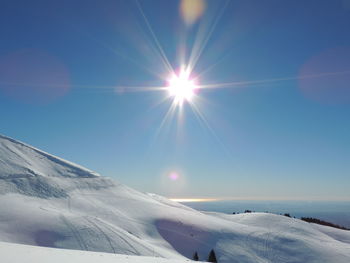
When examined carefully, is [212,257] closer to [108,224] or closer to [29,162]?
[108,224]

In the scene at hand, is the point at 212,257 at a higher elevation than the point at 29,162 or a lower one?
lower

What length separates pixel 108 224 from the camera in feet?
116

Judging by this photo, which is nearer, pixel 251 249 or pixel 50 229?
pixel 50 229

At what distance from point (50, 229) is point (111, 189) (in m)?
28.3

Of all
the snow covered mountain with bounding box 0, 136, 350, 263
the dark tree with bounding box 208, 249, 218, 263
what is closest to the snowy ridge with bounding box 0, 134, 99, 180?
the snow covered mountain with bounding box 0, 136, 350, 263

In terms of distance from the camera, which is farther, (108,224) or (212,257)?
(212,257)

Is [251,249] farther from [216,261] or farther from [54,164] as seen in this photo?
[54,164]

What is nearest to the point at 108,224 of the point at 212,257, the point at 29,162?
the point at 212,257

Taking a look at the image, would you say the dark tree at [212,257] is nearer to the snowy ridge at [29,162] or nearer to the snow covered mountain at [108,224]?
the snow covered mountain at [108,224]

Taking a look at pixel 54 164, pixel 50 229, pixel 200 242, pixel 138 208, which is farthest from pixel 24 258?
pixel 54 164

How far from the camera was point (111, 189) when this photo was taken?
57844 mm

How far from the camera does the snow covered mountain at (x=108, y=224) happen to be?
30000mm

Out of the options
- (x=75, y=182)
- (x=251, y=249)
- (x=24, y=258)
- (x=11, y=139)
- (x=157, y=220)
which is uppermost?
(x=11, y=139)

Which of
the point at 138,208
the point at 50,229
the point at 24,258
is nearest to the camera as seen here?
the point at 24,258
